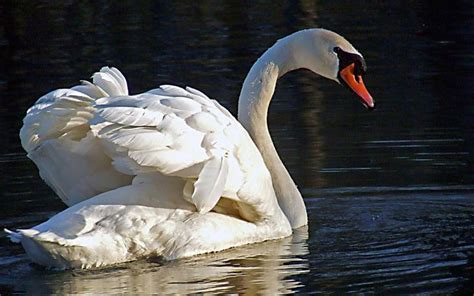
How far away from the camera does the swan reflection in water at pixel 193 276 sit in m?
7.46

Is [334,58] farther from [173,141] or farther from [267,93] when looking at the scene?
[173,141]

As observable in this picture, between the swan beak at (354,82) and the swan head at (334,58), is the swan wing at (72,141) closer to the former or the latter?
the swan head at (334,58)

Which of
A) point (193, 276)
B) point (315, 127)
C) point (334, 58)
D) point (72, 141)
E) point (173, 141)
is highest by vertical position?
point (334, 58)

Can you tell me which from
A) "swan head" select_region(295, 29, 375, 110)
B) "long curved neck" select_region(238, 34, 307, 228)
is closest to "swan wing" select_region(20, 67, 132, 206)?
"long curved neck" select_region(238, 34, 307, 228)

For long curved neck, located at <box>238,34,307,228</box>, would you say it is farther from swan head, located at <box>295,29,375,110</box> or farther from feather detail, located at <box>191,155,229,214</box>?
feather detail, located at <box>191,155,229,214</box>

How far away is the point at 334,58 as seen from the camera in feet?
30.3

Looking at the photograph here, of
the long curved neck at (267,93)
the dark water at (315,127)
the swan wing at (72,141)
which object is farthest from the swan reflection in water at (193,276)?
the long curved neck at (267,93)

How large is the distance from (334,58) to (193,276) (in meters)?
2.23

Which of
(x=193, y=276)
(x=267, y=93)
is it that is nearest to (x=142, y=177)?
(x=193, y=276)

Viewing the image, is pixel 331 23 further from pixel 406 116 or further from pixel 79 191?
pixel 79 191

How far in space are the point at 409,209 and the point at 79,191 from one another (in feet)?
7.65

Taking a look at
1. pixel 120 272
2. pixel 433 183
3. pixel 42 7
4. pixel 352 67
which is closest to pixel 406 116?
pixel 433 183

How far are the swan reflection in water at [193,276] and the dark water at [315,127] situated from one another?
0.05 ft

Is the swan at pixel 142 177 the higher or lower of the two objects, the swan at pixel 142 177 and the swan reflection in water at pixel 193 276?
the higher
